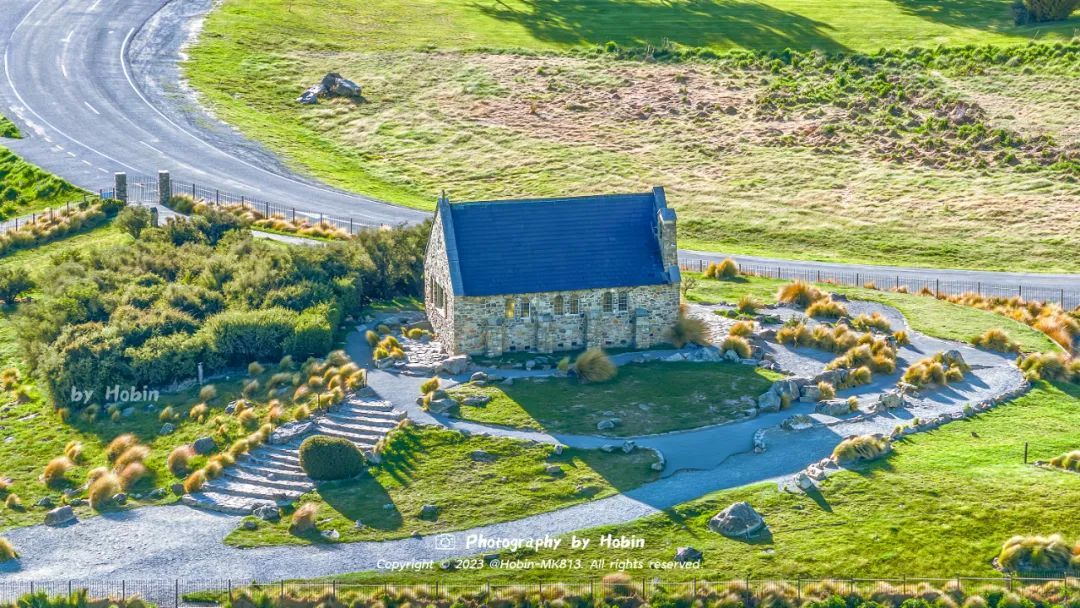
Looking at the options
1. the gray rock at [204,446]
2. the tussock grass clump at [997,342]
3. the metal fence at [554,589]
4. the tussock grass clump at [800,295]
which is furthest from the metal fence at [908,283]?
the metal fence at [554,589]

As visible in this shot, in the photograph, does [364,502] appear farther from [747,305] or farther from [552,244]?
[747,305]

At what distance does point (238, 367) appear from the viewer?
70.5 m

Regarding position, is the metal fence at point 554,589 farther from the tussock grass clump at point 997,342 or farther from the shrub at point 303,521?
the tussock grass clump at point 997,342

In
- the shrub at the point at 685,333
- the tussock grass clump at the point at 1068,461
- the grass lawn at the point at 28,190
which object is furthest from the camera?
the grass lawn at the point at 28,190

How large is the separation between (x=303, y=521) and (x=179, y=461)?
7848mm

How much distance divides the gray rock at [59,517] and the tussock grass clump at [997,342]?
128ft

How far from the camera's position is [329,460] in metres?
58.9

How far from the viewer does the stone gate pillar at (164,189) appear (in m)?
94.7

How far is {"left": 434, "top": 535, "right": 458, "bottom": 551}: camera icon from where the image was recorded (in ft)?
177

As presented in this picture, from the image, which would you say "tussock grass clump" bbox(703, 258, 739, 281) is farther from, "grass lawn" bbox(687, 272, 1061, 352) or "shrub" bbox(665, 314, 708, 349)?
"shrub" bbox(665, 314, 708, 349)

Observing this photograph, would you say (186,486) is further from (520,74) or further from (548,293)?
(520,74)

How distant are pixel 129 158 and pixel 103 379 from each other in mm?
41374

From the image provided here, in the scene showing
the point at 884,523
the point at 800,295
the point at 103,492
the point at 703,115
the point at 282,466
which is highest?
the point at 703,115

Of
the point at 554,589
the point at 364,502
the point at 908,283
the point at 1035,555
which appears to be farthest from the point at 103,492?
the point at 908,283
